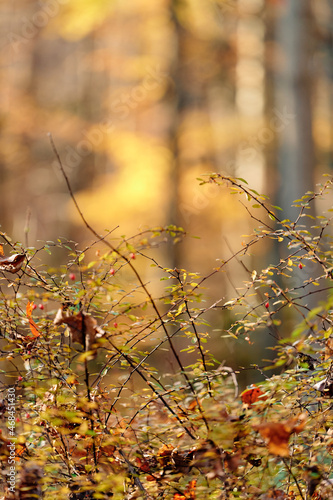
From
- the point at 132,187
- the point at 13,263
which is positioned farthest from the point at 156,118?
the point at 13,263

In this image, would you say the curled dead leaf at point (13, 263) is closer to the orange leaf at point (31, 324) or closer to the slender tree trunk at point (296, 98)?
the orange leaf at point (31, 324)

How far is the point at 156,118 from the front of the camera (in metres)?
12.9

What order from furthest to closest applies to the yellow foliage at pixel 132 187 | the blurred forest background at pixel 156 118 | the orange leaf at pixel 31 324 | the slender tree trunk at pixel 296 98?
the yellow foliage at pixel 132 187 < the blurred forest background at pixel 156 118 < the slender tree trunk at pixel 296 98 < the orange leaf at pixel 31 324

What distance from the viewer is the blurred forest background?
9.76 m

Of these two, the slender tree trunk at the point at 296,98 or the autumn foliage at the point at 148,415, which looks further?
the slender tree trunk at the point at 296,98

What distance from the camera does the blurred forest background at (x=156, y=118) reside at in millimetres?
9758

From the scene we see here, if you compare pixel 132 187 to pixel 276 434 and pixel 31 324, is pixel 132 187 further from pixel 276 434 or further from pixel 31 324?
pixel 276 434

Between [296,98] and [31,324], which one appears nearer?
[31,324]

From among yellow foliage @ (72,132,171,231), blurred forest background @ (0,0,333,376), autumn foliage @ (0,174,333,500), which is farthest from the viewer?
yellow foliage @ (72,132,171,231)

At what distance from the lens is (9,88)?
13.7m

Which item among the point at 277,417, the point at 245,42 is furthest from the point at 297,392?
the point at 245,42

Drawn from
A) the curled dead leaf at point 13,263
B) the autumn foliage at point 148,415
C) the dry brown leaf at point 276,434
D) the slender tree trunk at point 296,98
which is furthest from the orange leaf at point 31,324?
the slender tree trunk at point 296,98

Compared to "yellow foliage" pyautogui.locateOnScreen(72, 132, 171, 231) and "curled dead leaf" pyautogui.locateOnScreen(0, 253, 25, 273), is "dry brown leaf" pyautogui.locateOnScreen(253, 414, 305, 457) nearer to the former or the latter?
"curled dead leaf" pyautogui.locateOnScreen(0, 253, 25, 273)

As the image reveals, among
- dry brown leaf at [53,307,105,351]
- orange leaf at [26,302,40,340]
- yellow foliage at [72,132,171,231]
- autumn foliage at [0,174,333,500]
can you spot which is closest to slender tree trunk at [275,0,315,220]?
autumn foliage at [0,174,333,500]
